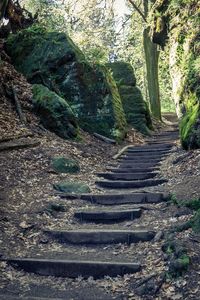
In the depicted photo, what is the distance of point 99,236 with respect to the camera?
5766 millimetres

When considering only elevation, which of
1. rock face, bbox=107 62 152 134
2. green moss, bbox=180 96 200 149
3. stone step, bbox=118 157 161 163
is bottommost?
stone step, bbox=118 157 161 163

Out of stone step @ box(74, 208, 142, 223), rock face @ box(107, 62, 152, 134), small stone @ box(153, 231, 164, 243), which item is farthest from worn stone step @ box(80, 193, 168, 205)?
rock face @ box(107, 62, 152, 134)

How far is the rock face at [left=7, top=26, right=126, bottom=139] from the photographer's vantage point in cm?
1376

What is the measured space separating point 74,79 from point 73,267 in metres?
9.85

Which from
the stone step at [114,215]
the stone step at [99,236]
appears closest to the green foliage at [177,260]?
the stone step at [99,236]

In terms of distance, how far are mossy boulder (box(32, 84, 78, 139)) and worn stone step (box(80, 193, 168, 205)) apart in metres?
4.35

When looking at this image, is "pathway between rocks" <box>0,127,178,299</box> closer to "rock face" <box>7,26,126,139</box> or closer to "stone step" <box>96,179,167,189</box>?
"stone step" <box>96,179,167,189</box>

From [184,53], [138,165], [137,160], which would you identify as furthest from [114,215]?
[184,53]

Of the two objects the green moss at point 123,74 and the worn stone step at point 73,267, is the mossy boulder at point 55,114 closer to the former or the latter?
the worn stone step at point 73,267

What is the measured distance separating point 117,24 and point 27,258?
74.4 feet

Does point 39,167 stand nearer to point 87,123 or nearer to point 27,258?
point 27,258

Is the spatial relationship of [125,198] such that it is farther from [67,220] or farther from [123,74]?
[123,74]

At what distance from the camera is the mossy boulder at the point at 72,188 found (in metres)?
7.86

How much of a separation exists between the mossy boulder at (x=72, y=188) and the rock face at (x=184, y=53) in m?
2.98
